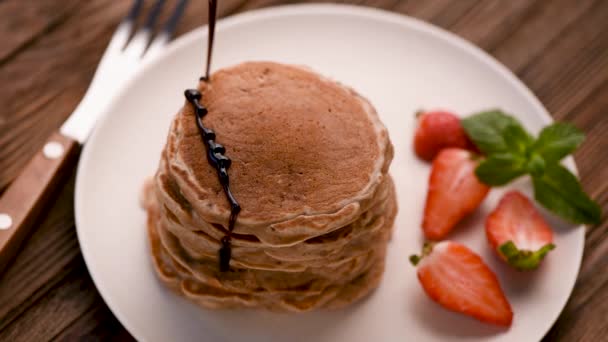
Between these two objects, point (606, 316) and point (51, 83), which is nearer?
point (606, 316)

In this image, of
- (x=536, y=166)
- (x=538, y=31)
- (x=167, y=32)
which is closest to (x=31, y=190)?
(x=167, y=32)

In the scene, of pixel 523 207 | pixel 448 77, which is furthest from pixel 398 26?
pixel 523 207

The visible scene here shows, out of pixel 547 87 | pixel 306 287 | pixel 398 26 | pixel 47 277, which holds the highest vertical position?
pixel 398 26

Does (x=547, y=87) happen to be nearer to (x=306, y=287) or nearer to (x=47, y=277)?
(x=306, y=287)

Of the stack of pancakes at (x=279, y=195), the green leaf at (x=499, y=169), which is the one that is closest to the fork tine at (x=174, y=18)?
the stack of pancakes at (x=279, y=195)

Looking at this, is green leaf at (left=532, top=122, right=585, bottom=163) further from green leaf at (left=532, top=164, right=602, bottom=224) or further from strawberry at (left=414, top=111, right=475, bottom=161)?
strawberry at (left=414, top=111, right=475, bottom=161)

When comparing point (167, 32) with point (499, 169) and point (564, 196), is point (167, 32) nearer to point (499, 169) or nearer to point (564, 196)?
point (499, 169)

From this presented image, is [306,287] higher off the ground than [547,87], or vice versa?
[547,87]
